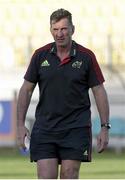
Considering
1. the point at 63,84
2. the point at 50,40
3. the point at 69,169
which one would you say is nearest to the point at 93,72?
the point at 63,84

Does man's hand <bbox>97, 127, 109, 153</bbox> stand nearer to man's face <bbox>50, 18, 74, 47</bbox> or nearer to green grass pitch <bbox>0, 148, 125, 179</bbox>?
man's face <bbox>50, 18, 74, 47</bbox>

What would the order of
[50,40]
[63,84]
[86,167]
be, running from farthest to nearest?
1. [50,40]
2. [86,167]
3. [63,84]

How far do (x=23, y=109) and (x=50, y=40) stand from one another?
18.3m

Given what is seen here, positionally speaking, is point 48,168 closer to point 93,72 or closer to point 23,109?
point 23,109

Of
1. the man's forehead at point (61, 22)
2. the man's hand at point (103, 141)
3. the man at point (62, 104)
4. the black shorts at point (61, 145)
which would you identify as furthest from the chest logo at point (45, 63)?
the man's hand at point (103, 141)

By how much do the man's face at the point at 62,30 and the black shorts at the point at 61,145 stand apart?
84 cm

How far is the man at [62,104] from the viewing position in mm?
7383

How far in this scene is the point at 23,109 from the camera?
7598 mm

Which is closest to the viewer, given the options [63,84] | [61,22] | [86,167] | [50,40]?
[61,22]

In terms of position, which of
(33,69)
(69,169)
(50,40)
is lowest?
(50,40)

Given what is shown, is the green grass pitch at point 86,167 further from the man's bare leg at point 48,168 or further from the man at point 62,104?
the man's bare leg at point 48,168

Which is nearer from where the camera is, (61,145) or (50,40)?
(61,145)

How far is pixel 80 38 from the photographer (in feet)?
85.7

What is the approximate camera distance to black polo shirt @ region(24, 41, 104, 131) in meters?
7.42
